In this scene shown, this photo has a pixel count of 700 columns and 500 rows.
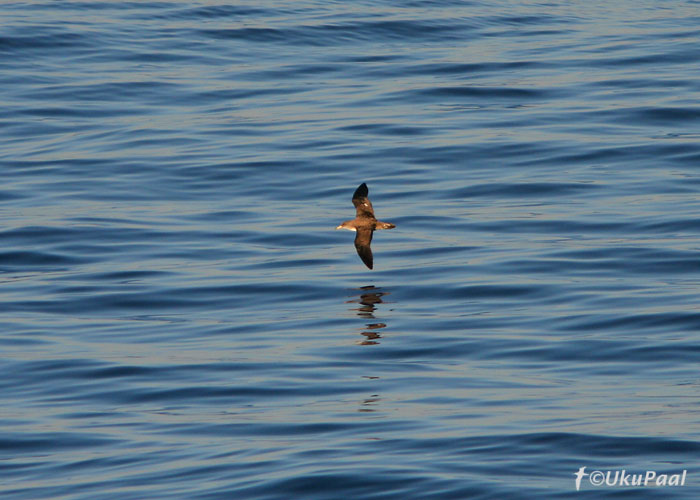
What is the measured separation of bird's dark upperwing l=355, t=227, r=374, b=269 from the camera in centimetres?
1683

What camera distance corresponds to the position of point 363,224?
17.8 metres

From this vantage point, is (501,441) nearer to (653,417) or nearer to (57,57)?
(653,417)

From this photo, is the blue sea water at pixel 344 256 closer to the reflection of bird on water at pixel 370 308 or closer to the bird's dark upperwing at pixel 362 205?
the reflection of bird on water at pixel 370 308

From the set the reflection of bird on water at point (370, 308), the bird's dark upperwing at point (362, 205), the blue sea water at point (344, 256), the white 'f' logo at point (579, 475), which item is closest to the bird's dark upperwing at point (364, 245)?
the bird's dark upperwing at point (362, 205)

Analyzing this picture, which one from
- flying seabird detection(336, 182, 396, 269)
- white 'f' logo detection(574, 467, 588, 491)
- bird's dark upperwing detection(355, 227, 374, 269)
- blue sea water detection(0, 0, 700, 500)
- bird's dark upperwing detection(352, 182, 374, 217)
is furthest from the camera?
bird's dark upperwing detection(352, 182, 374, 217)

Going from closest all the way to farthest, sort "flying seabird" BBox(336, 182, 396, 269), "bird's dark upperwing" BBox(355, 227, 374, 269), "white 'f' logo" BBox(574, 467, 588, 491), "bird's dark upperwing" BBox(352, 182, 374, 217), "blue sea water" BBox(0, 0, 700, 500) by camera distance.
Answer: "white 'f' logo" BBox(574, 467, 588, 491) → "blue sea water" BBox(0, 0, 700, 500) → "bird's dark upperwing" BBox(355, 227, 374, 269) → "flying seabird" BBox(336, 182, 396, 269) → "bird's dark upperwing" BBox(352, 182, 374, 217)

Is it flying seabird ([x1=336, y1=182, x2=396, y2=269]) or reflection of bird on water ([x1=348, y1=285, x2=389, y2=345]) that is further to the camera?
flying seabird ([x1=336, y1=182, x2=396, y2=269])

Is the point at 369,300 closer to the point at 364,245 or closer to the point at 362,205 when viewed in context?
the point at 364,245

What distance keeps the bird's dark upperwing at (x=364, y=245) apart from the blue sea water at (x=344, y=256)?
2.64 feet

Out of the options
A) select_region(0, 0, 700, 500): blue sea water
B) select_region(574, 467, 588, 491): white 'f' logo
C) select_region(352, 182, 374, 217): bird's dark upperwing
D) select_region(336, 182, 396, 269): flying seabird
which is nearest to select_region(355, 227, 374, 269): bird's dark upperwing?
select_region(336, 182, 396, 269): flying seabird

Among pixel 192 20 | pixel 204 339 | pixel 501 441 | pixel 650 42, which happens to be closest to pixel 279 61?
pixel 192 20

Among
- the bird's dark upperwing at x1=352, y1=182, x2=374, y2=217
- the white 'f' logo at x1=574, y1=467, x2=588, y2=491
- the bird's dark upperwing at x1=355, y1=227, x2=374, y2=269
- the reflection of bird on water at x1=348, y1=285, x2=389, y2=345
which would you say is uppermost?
the bird's dark upperwing at x1=352, y1=182, x2=374, y2=217

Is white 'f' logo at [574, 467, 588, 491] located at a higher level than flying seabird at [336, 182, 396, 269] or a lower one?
lower

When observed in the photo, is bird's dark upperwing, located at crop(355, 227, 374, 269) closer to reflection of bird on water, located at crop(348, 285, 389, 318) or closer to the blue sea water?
reflection of bird on water, located at crop(348, 285, 389, 318)
